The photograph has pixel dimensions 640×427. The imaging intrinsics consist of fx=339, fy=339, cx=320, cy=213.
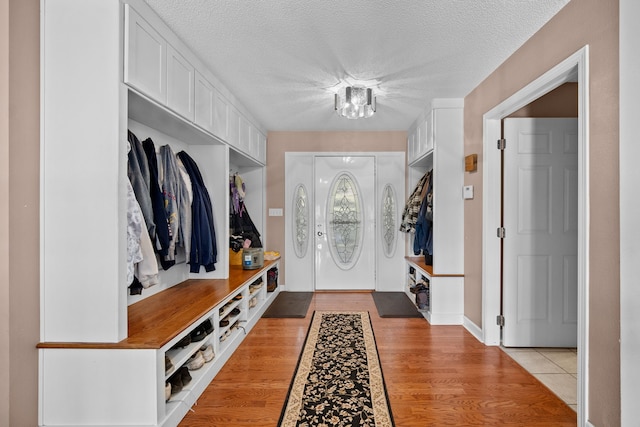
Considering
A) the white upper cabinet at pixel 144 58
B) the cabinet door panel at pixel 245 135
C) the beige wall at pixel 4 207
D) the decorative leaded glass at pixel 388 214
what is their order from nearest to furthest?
the beige wall at pixel 4 207 → the white upper cabinet at pixel 144 58 → the cabinet door panel at pixel 245 135 → the decorative leaded glass at pixel 388 214

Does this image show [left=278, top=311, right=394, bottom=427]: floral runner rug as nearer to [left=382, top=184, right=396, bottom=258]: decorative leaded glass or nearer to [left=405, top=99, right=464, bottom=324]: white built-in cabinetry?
[left=405, top=99, right=464, bottom=324]: white built-in cabinetry

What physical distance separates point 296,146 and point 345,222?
1.32 metres

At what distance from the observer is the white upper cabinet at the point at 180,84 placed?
84.7 inches

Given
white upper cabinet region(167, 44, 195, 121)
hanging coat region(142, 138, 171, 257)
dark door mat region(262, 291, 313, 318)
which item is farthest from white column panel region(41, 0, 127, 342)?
dark door mat region(262, 291, 313, 318)

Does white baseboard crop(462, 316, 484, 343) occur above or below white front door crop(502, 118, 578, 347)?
below

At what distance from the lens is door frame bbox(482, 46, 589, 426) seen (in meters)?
1.78

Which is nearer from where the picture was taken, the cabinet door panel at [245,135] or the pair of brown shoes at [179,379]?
the pair of brown shoes at [179,379]

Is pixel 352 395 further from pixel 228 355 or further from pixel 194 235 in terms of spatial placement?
pixel 194 235

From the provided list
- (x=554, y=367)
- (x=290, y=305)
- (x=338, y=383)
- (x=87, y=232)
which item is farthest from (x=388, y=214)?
(x=87, y=232)

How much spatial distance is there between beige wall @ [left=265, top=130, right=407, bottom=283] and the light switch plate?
1.63 metres

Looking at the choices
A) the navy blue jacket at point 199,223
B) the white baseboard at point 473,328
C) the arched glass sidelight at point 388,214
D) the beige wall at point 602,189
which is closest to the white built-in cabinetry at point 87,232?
the navy blue jacket at point 199,223

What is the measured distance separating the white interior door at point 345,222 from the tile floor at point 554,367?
7.60 feet

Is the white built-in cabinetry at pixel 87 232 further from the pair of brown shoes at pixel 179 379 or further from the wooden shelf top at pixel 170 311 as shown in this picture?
the pair of brown shoes at pixel 179 379

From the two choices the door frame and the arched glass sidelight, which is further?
the arched glass sidelight
